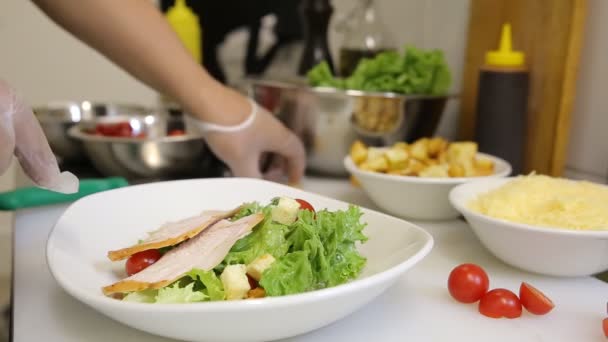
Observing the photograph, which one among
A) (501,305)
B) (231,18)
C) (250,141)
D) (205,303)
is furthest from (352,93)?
(231,18)

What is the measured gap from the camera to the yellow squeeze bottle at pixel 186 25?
1.59 meters

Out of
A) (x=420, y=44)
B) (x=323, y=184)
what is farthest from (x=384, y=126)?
(x=420, y=44)

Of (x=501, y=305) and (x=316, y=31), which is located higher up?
(x=316, y=31)

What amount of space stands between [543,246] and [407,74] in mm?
508

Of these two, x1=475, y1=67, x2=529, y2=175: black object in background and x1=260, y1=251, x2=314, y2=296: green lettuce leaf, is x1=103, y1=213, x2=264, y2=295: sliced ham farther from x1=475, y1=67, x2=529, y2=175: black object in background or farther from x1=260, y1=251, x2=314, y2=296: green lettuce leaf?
x1=475, y1=67, x2=529, y2=175: black object in background

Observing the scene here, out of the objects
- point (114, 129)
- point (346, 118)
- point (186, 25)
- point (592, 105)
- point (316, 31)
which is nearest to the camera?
point (592, 105)

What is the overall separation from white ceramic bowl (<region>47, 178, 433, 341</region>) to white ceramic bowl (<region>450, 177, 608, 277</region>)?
116mm

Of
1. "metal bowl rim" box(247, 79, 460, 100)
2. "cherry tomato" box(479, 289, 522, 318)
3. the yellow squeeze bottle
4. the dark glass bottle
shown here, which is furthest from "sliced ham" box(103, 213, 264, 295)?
the yellow squeeze bottle

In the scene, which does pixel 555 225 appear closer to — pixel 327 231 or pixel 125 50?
pixel 327 231

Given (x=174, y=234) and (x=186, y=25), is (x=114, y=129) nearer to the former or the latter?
(x=186, y=25)

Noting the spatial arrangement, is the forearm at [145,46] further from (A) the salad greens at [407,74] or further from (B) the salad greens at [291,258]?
(B) the salad greens at [291,258]

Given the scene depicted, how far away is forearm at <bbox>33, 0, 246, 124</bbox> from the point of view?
894mm

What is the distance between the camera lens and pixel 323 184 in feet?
3.58

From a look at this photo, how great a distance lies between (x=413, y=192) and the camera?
2.71ft
